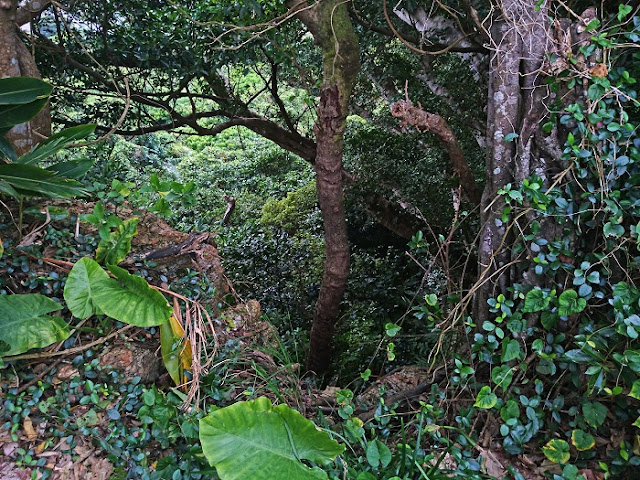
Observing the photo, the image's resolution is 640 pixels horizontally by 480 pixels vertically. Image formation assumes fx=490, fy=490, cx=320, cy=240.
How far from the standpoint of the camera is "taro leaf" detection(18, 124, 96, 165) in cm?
216

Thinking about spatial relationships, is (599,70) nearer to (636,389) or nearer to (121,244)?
(636,389)

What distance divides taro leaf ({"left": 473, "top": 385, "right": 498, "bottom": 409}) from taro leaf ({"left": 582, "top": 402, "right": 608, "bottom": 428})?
1.05ft

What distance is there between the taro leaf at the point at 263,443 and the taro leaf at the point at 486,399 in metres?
0.64

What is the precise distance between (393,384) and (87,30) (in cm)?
372

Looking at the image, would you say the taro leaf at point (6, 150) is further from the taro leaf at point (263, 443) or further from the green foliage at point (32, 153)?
the taro leaf at point (263, 443)

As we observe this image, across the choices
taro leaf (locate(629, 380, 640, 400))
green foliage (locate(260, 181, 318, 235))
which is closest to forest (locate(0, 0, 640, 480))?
→ taro leaf (locate(629, 380, 640, 400))

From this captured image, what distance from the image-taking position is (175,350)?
216 centimetres

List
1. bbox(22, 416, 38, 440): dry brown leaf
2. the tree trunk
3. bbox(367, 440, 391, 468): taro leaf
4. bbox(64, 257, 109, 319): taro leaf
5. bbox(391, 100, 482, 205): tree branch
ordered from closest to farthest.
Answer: bbox(367, 440, 391, 468): taro leaf → bbox(22, 416, 38, 440): dry brown leaf → bbox(64, 257, 109, 319): taro leaf → bbox(391, 100, 482, 205): tree branch → the tree trunk

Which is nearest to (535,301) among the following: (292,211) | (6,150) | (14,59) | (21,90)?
(21,90)

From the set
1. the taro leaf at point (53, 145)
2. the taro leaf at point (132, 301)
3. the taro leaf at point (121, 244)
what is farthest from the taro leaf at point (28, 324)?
the taro leaf at point (53, 145)

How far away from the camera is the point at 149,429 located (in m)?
1.99

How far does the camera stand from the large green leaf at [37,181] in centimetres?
197

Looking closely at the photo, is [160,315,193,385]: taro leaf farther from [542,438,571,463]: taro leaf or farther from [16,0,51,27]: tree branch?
[16,0,51,27]: tree branch

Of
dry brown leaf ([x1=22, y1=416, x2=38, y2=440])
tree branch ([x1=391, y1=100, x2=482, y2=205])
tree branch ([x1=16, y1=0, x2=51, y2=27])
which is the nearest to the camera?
dry brown leaf ([x1=22, y1=416, x2=38, y2=440])
